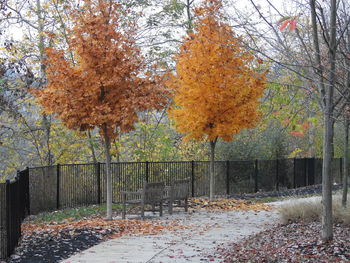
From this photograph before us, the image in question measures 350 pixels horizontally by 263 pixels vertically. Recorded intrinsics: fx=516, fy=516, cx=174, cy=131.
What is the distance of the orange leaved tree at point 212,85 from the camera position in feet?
56.3

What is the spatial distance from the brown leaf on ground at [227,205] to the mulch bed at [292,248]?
17.9 ft

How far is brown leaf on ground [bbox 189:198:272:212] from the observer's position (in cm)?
1664

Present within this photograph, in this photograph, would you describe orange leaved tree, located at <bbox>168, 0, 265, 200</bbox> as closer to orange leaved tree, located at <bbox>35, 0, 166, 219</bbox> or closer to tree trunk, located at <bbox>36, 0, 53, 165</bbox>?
orange leaved tree, located at <bbox>35, 0, 166, 219</bbox>

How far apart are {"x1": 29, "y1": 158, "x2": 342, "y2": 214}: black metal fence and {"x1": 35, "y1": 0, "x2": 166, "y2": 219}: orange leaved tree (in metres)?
3.59

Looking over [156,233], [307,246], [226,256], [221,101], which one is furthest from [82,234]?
[221,101]

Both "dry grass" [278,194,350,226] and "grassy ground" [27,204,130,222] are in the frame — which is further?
"grassy ground" [27,204,130,222]

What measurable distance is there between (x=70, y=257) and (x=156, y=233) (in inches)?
118

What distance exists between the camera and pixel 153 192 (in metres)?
14.6

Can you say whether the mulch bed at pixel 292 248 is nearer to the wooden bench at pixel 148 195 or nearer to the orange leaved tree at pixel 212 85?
the wooden bench at pixel 148 195

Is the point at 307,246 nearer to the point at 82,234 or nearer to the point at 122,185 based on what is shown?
the point at 82,234

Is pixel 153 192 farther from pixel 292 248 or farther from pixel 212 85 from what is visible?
pixel 292 248

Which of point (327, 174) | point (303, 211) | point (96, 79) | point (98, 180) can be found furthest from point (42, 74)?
point (327, 174)

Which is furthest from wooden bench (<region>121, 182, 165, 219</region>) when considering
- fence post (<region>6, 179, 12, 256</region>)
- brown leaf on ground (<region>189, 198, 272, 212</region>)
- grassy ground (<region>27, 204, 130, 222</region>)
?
fence post (<region>6, 179, 12, 256</region>)

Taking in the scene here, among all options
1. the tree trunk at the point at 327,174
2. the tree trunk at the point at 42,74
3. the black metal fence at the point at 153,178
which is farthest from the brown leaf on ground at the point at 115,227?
the tree trunk at the point at 42,74
